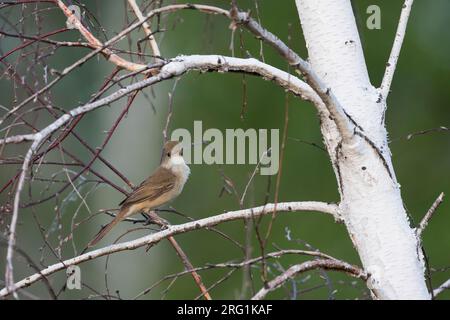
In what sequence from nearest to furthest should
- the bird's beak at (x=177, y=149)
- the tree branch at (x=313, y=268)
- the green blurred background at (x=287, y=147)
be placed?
the tree branch at (x=313, y=268) → the bird's beak at (x=177, y=149) → the green blurred background at (x=287, y=147)

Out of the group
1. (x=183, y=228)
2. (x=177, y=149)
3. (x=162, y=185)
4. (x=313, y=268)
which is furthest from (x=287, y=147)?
(x=313, y=268)

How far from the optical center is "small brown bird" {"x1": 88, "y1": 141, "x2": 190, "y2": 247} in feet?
14.5

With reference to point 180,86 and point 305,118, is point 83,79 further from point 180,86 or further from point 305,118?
point 305,118

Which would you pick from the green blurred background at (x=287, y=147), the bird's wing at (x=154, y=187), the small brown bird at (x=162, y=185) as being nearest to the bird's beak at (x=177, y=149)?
the small brown bird at (x=162, y=185)

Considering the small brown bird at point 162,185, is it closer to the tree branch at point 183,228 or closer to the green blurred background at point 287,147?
the tree branch at point 183,228

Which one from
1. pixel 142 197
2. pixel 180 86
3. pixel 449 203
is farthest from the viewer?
pixel 180 86

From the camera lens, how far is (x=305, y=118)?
934 cm

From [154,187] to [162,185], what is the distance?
0.09m

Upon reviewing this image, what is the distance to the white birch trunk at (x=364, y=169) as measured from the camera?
9.24 ft

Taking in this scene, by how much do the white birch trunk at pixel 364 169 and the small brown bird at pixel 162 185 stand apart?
5.11 feet

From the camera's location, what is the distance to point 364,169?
9.37 ft

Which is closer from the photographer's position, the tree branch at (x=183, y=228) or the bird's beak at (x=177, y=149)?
the tree branch at (x=183, y=228)

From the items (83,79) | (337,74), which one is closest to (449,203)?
(83,79)
